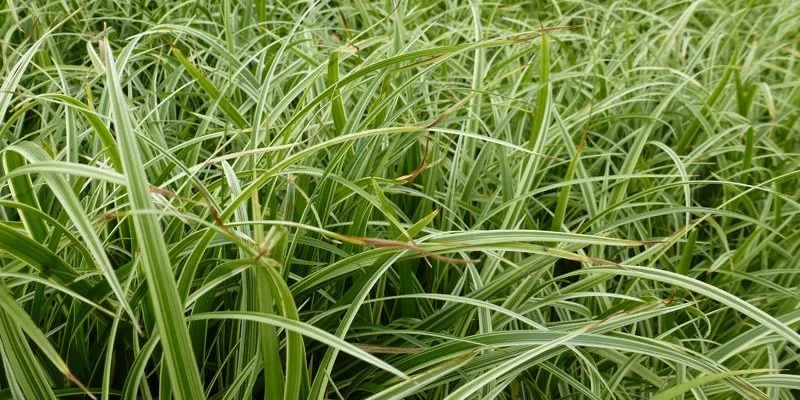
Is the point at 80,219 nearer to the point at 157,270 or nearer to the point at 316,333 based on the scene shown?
the point at 157,270

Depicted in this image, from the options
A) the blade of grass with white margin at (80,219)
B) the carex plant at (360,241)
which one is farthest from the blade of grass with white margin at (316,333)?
the blade of grass with white margin at (80,219)

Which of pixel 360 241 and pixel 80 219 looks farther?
pixel 80 219

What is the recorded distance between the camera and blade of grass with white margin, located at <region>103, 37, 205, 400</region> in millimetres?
851

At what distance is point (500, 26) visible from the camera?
2613 millimetres

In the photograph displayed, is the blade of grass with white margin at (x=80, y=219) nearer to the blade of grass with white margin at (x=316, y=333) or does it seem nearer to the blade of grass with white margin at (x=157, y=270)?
the blade of grass with white margin at (x=157, y=270)

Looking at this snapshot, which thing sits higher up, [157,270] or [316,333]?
[157,270]

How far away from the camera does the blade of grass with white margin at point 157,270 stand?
0.85 meters

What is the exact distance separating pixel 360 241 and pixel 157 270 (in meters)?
0.24

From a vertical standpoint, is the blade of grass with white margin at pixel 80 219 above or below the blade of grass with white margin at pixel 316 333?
above

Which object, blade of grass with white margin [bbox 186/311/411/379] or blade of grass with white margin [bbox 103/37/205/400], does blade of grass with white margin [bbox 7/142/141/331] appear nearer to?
blade of grass with white margin [bbox 103/37/205/400]

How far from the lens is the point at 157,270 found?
86 cm

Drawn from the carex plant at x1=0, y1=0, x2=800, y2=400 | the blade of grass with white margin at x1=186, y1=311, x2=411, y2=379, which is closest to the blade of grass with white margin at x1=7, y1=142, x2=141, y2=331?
the carex plant at x1=0, y1=0, x2=800, y2=400

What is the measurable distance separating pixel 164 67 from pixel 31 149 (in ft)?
2.70

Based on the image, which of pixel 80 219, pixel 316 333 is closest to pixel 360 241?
pixel 316 333
